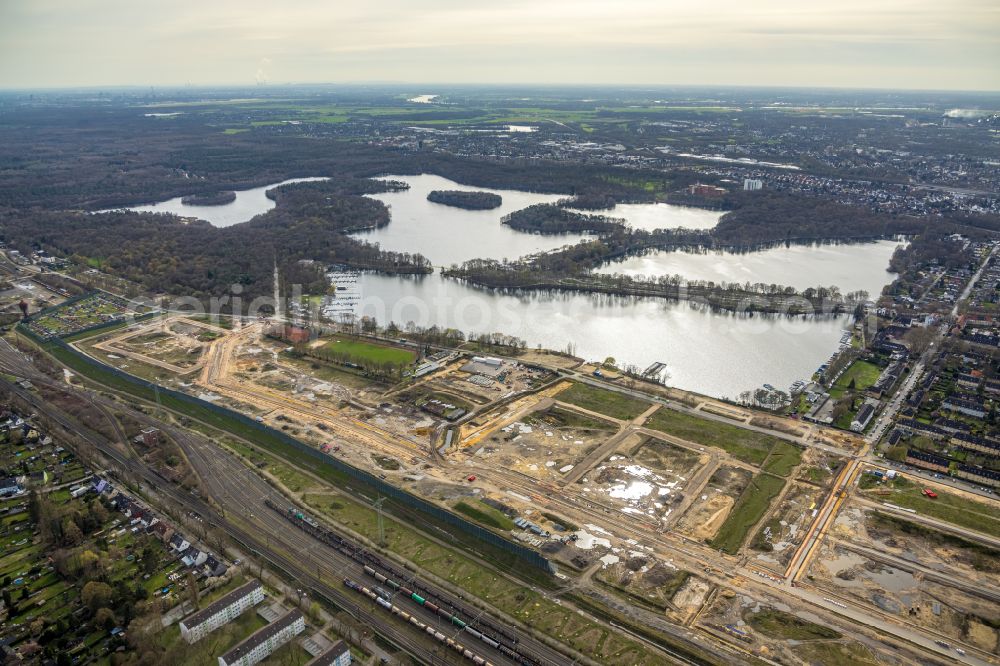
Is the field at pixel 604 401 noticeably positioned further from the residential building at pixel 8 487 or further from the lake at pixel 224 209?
the lake at pixel 224 209

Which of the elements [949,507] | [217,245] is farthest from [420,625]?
[217,245]

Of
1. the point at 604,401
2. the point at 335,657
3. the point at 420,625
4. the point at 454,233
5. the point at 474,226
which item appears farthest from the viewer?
the point at 474,226

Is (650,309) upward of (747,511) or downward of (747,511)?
upward

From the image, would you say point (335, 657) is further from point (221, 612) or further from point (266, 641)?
point (221, 612)

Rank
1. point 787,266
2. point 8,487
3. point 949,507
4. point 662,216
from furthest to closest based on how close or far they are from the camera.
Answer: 1. point 662,216
2. point 787,266
3. point 8,487
4. point 949,507

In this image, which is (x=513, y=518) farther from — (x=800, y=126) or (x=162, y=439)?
(x=800, y=126)

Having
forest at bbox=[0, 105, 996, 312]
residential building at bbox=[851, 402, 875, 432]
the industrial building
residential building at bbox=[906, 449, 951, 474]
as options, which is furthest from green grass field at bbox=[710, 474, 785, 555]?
forest at bbox=[0, 105, 996, 312]

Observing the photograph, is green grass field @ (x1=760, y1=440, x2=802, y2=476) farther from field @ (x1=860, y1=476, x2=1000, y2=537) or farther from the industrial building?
the industrial building
